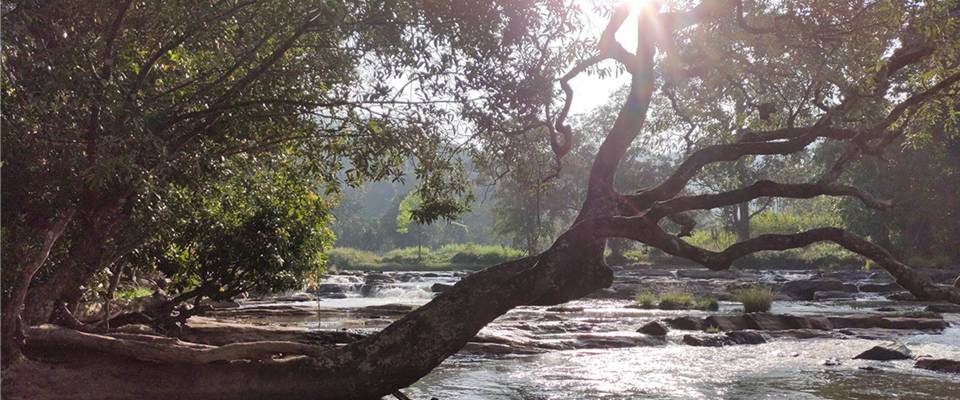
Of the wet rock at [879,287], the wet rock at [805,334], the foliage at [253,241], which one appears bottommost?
the wet rock at [805,334]

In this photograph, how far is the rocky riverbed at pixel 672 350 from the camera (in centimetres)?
1310

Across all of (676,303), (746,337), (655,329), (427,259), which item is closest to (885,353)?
(746,337)

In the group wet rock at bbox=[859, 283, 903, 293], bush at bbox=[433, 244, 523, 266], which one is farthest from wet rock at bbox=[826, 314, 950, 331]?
bush at bbox=[433, 244, 523, 266]

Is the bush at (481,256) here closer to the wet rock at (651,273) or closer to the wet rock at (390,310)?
the wet rock at (651,273)

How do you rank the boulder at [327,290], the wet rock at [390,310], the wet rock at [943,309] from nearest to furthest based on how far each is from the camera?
the wet rock at [390,310] → the wet rock at [943,309] → the boulder at [327,290]

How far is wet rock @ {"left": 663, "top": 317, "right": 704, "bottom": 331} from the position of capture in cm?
2116

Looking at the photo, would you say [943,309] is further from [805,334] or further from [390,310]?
[390,310]

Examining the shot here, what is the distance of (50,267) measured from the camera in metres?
11.2

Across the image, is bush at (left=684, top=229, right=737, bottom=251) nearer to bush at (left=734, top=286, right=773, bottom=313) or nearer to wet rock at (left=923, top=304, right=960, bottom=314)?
wet rock at (left=923, top=304, right=960, bottom=314)

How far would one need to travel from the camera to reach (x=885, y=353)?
1603 centimetres

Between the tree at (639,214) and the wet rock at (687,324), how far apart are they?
9775 millimetres

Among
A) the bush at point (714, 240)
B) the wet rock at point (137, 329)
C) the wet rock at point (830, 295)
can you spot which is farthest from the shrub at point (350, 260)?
the wet rock at point (137, 329)

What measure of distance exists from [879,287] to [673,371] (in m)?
25.3

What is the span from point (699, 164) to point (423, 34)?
14.6 ft
